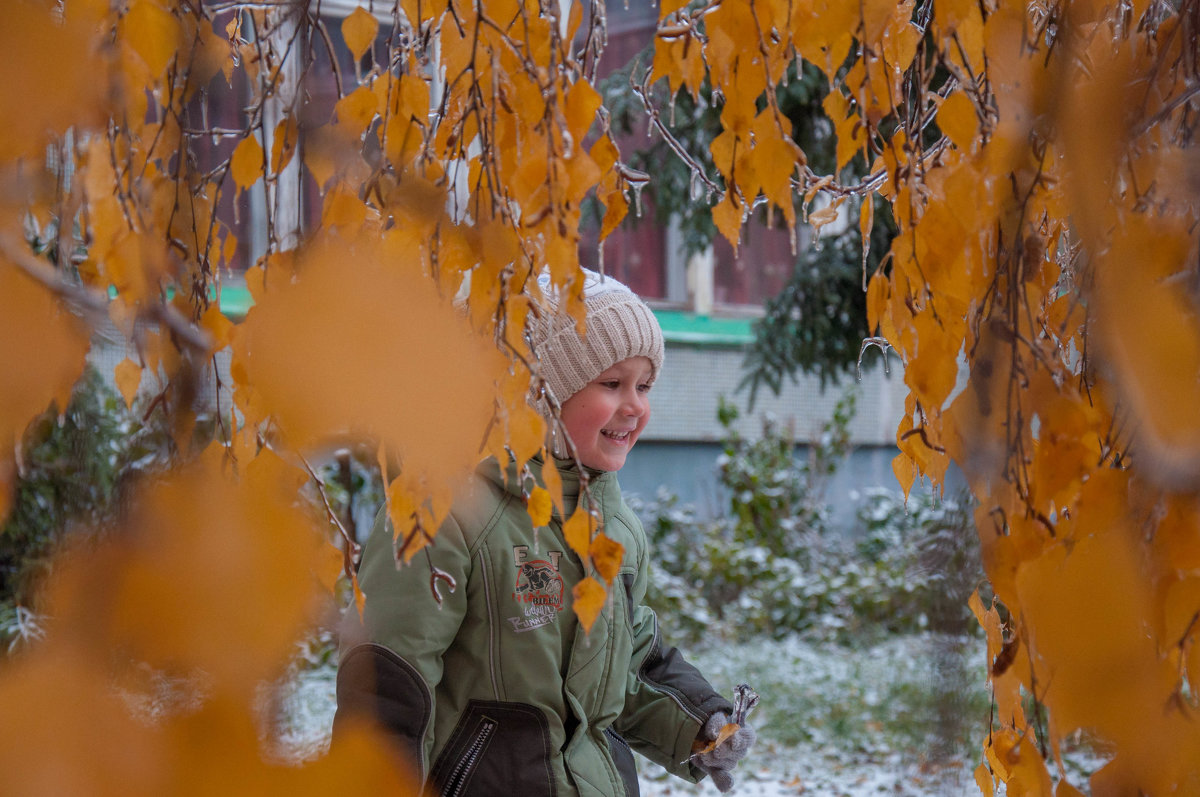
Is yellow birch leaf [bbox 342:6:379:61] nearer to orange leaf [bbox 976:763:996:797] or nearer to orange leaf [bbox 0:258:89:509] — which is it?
orange leaf [bbox 0:258:89:509]

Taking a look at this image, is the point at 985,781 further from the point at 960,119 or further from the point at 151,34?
the point at 151,34

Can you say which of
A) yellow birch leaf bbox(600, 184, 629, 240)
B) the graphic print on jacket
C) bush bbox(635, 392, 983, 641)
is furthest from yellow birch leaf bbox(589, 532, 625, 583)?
bush bbox(635, 392, 983, 641)

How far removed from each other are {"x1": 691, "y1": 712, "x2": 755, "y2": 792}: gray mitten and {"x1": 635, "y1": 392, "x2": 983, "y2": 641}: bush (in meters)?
2.72

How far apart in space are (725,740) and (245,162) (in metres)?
1.05

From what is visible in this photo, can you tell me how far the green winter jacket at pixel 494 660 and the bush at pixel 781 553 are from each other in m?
2.95

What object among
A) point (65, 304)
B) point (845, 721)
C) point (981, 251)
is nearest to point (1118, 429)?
point (981, 251)

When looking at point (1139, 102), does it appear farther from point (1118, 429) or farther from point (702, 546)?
point (702, 546)

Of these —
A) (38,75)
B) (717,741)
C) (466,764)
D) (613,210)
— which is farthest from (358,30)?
(717,741)

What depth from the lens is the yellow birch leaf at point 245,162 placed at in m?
0.90

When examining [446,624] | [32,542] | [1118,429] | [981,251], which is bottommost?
[32,542]

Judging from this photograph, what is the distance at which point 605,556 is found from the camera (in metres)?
0.84

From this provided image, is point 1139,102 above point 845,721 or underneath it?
above

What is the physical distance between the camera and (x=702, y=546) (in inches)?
207

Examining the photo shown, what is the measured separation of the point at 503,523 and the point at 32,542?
4.51 feet
